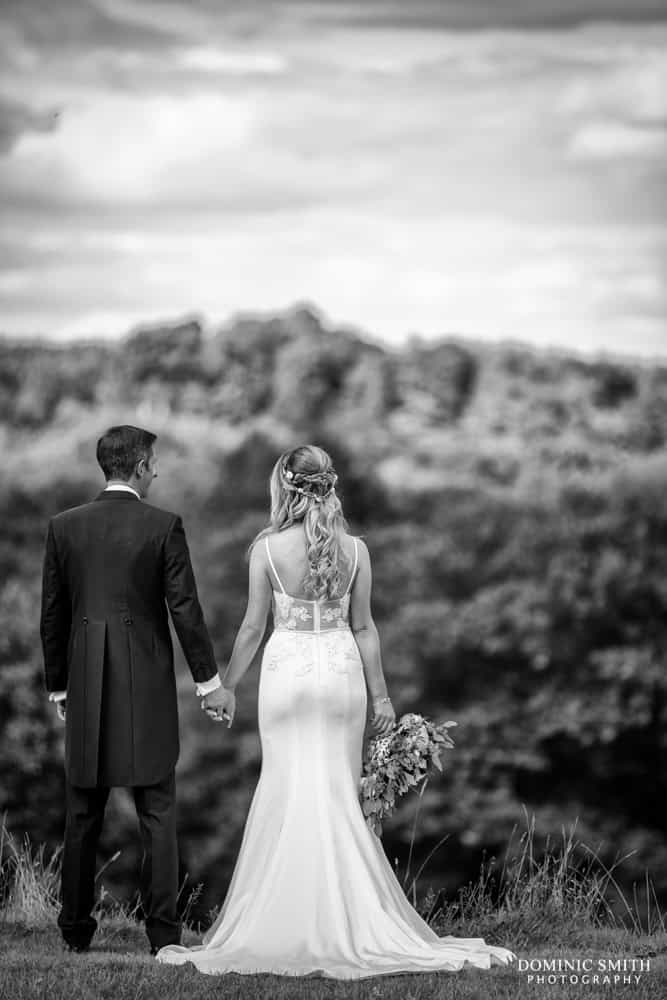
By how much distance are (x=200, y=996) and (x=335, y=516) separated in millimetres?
1596

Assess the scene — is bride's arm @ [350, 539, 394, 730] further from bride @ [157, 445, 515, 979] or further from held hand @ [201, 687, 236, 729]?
held hand @ [201, 687, 236, 729]

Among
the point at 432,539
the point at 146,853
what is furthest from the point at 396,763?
the point at 432,539

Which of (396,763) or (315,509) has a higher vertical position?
(315,509)

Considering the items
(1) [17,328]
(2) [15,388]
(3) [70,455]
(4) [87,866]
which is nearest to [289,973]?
(4) [87,866]

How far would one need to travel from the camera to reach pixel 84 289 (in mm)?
18422

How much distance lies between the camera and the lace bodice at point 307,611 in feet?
15.0

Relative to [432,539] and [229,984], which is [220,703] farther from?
[432,539]

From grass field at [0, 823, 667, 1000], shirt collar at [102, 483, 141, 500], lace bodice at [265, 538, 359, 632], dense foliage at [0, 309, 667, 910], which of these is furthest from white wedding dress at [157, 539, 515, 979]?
dense foliage at [0, 309, 667, 910]

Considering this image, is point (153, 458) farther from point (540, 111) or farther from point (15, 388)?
point (540, 111)

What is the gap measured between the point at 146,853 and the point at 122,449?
4.35 ft

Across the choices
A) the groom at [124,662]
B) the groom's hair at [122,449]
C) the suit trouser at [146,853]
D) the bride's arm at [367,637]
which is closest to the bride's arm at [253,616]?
the groom at [124,662]

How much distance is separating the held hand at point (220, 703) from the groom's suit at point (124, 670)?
0.14 metres

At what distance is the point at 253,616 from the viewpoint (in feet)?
15.0

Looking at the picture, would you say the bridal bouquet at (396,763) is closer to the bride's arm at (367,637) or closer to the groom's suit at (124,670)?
the bride's arm at (367,637)
